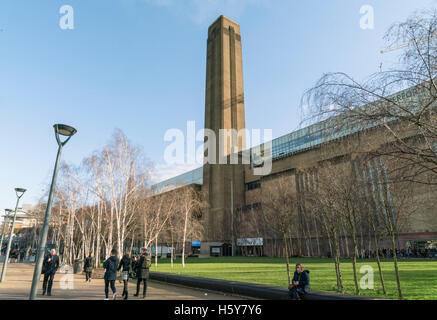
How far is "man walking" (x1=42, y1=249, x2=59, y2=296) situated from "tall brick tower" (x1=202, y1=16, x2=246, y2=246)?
190ft

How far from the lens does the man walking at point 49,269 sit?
10.5 m

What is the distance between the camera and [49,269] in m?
10.6

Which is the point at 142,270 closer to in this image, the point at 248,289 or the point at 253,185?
the point at 248,289

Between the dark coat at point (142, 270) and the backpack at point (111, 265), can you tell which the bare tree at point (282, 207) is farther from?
the backpack at point (111, 265)

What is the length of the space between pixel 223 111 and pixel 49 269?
71059 millimetres

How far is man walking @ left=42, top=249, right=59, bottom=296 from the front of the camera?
413 inches

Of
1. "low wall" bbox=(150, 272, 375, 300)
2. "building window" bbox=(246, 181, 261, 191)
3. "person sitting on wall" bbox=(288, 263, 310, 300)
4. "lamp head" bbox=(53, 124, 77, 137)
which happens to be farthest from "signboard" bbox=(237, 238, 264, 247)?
"lamp head" bbox=(53, 124, 77, 137)

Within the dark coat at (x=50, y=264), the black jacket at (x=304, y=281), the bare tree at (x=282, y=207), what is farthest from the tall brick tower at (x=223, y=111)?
the black jacket at (x=304, y=281)

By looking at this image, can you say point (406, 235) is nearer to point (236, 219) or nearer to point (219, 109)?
point (236, 219)

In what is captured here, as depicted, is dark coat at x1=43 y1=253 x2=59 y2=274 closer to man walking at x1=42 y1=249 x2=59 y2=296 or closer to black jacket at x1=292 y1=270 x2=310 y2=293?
man walking at x1=42 y1=249 x2=59 y2=296

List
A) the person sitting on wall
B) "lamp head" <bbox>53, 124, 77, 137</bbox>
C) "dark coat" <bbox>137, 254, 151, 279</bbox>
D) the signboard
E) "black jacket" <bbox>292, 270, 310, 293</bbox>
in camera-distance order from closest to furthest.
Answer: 1. the person sitting on wall
2. "black jacket" <bbox>292, 270, 310, 293</bbox>
3. "lamp head" <bbox>53, 124, 77, 137</bbox>
4. "dark coat" <bbox>137, 254, 151, 279</bbox>
5. the signboard

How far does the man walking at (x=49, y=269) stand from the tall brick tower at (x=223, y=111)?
190 feet
